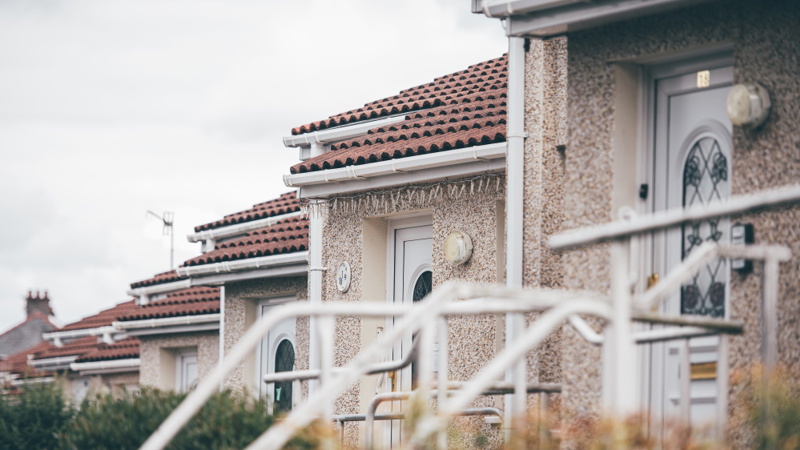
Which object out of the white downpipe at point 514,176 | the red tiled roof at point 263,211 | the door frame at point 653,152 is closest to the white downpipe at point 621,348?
the door frame at point 653,152

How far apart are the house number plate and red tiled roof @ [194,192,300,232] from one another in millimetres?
4461

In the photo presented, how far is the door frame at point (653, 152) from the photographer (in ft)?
27.2

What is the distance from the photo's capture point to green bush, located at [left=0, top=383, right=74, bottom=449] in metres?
9.13

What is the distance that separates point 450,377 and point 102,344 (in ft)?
49.5

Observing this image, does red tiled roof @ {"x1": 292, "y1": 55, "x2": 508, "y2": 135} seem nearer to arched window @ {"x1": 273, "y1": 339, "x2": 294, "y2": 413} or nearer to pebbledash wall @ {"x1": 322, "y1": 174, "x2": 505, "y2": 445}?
pebbledash wall @ {"x1": 322, "y1": 174, "x2": 505, "y2": 445}

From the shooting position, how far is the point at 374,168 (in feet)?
41.5

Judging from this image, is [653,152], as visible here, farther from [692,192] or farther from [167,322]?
[167,322]

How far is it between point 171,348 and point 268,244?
4987mm

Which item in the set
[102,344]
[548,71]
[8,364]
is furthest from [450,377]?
[8,364]

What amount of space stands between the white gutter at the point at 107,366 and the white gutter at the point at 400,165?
1053 cm

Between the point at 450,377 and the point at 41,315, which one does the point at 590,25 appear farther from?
the point at 41,315

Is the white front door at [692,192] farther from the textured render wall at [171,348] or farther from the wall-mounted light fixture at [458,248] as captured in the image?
the textured render wall at [171,348]

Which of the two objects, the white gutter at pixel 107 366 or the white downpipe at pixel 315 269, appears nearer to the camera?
the white downpipe at pixel 315 269

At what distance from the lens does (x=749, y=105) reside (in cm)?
764
